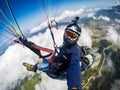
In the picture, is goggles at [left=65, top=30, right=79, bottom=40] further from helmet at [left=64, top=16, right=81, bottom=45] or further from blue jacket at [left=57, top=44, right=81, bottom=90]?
blue jacket at [left=57, top=44, right=81, bottom=90]

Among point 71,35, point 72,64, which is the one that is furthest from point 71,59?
point 71,35

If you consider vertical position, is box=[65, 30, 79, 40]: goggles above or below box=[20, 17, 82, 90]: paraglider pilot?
above

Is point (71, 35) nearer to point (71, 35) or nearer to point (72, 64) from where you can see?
point (71, 35)

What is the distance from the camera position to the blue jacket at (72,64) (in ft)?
11.1

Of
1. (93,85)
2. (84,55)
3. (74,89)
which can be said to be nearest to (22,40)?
(84,55)

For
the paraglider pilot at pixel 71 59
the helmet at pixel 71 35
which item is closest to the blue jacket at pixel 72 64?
the paraglider pilot at pixel 71 59

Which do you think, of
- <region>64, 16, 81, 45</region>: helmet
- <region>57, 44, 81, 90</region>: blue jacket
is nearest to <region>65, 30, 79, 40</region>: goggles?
<region>64, 16, 81, 45</region>: helmet

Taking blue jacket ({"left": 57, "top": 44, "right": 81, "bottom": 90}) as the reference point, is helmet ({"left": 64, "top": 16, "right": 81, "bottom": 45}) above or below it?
above

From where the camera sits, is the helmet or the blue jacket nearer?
the blue jacket

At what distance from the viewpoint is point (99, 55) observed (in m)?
186

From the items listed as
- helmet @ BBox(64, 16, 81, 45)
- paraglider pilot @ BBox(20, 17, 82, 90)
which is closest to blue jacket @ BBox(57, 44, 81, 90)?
paraglider pilot @ BBox(20, 17, 82, 90)

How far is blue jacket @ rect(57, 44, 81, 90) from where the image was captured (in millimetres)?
3381

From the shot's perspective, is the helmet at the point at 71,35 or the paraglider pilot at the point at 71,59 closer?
the paraglider pilot at the point at 71,59

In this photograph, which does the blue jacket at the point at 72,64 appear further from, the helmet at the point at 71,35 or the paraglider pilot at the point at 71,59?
the helmet at the point at 71,35
